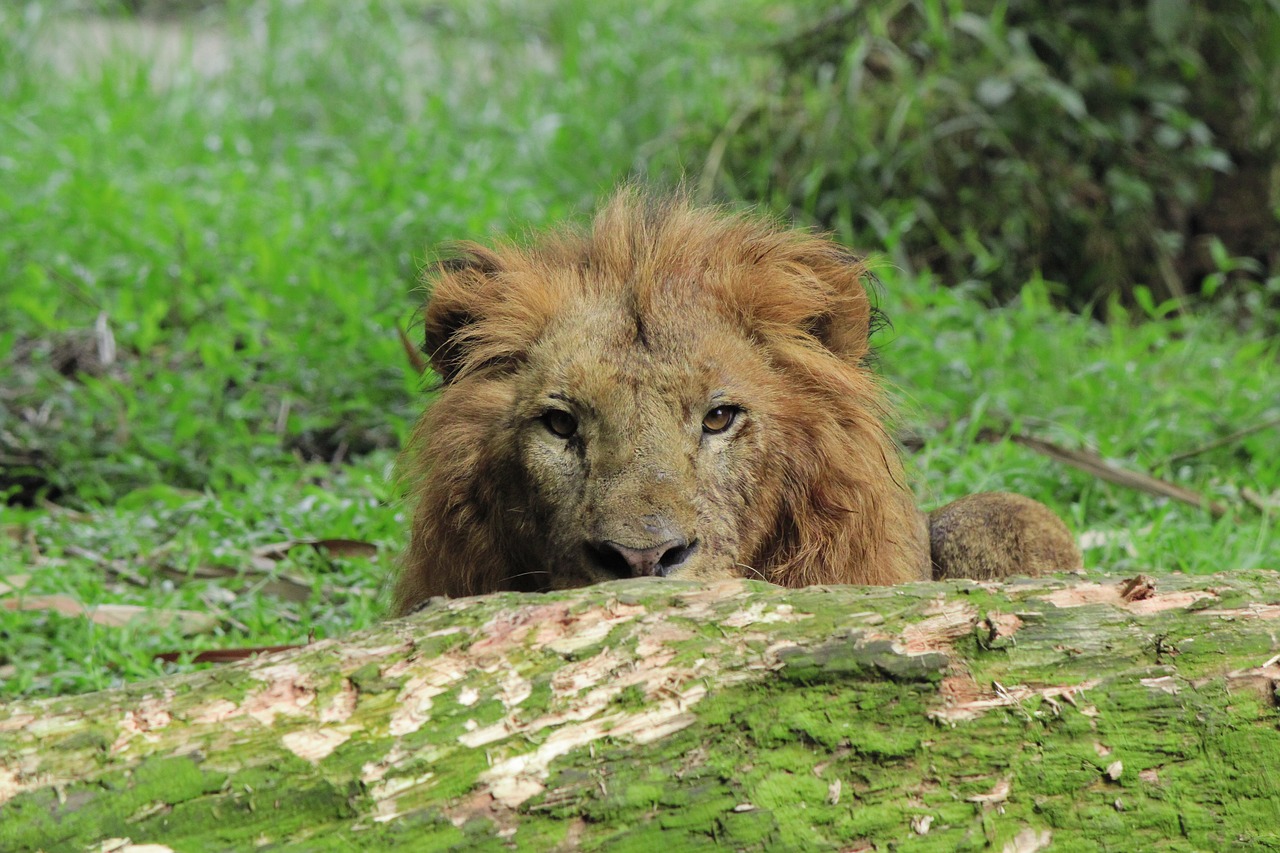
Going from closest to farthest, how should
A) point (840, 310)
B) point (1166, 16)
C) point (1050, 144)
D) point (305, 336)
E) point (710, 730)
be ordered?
point (710, 730) → point (840, 310) → point (305, 336) → point (1166, 16) → point (1050, 144)

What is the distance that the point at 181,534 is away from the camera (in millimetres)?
4902

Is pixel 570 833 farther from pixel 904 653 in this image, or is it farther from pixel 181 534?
pixel 181 534

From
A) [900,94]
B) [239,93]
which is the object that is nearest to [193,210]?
[239,93]

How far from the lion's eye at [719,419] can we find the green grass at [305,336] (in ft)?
3.29

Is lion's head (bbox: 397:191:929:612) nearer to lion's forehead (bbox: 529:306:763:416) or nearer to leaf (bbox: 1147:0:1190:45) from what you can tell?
lion's forehead (bbox: 529:306:763:416)

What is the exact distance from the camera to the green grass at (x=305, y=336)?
4773 mm

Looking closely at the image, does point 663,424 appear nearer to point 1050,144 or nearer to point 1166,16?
point 1050,144

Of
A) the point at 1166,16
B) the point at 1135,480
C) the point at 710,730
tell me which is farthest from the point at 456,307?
the point at 1166,16

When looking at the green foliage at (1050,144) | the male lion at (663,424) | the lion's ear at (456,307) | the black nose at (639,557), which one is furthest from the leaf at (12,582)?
the green foliage at (1050,144)

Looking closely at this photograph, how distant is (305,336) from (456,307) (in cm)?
257

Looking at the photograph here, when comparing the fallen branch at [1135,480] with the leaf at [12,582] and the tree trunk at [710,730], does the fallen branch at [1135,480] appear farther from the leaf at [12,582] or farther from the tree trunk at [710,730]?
the leaf at [12,582]

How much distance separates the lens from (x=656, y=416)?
10.2ft

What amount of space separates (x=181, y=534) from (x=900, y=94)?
5.19 metres

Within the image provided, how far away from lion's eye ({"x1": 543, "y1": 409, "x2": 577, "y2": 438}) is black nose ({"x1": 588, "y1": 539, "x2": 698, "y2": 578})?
1.27ft
